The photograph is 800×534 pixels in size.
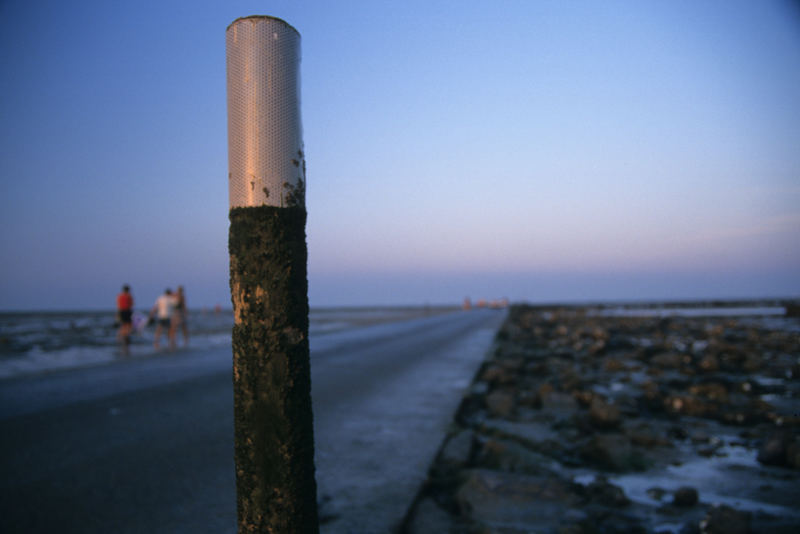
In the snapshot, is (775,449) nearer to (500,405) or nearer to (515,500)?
(500,405)

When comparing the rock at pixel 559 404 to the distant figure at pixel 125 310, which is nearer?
the rock at pixel 559 404

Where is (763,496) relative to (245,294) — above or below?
below

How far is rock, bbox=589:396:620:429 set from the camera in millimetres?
5559

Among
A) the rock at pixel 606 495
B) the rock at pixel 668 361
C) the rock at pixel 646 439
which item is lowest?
the rock at pixel 668 361

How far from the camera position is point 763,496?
12.3 ft

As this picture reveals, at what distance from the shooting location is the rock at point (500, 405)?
241 inches

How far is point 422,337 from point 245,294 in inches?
594

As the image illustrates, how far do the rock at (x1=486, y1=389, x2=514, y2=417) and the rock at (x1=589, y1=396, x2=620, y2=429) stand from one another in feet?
3.27

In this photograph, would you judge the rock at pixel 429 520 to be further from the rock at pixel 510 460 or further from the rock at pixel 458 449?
the rock at pixel 510 460

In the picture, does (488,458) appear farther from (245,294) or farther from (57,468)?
(57,468)

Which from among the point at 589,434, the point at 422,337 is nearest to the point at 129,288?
the point at 422,337

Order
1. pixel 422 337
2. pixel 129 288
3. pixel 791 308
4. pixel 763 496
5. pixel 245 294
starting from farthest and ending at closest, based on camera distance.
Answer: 1. pixel 791 308
2. pixel 422 337
3. pixel 129 288
4. pixel 763 496
5. pixel 245 294

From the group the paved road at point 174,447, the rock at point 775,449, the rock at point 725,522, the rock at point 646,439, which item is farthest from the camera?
the rock at point 646,439

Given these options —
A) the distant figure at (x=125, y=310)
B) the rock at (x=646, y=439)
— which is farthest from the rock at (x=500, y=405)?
the distant figure at (x=125, y=310)
